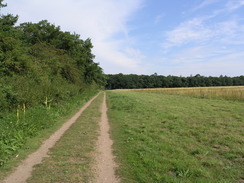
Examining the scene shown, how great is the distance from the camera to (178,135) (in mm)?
7078

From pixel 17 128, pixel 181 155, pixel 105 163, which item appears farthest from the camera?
pixel 17 128

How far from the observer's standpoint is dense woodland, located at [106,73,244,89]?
5059 inches

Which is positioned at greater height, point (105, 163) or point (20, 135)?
point (20, 135)

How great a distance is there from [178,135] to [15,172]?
542 cm

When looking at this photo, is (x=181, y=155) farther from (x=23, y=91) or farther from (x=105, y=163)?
(x=23, y=91)

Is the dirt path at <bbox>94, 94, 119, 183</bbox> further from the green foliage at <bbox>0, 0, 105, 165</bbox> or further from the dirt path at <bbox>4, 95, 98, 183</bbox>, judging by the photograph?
the green foliage at <bbox>0, 0, 105, 165</bbox>

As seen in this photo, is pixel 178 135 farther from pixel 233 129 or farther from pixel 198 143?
pixel 233 129

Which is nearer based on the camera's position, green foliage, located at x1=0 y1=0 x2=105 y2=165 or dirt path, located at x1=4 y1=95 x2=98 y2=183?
dirt path, located at x1=4 y1=95 x2=98 y2=183

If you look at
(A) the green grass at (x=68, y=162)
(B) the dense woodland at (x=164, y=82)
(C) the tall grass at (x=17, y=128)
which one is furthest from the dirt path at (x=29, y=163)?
(B) the dense woodland at (x=164, y=82)

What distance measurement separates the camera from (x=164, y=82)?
133m

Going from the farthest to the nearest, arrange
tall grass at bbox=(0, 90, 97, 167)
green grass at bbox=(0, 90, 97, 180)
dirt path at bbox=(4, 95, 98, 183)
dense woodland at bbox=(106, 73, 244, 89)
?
dense woodland at bbox=(106, 73, 244, 89) < tall grass at bbox=(0, 90, 97, 167) < green grass at bbox=(0, 90, 97, 180) < dirt path at bbox=(4, 95, 98, 183)

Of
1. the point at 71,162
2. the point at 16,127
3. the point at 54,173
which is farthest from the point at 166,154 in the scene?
the point at 16,127

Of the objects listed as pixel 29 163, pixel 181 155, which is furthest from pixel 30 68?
pixel 181 155

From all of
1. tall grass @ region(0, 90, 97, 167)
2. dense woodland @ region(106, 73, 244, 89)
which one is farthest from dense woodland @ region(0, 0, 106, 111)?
dense woodland @ region(106, 73, 244, 89)
